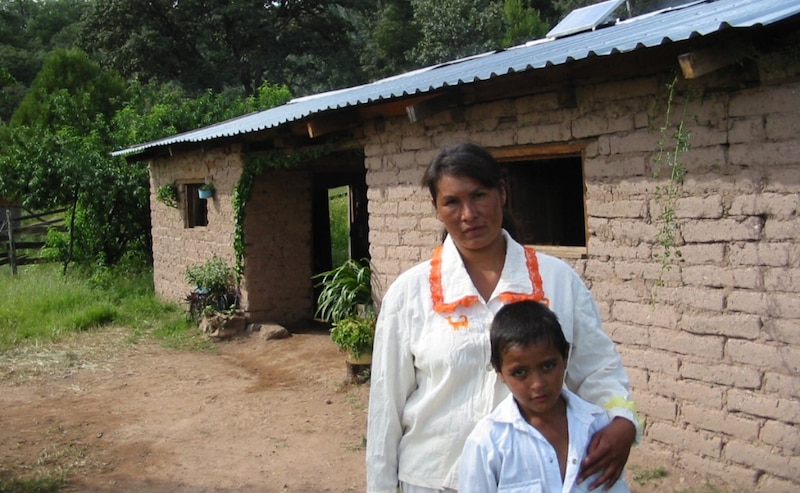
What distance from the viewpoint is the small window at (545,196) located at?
581 centimetres

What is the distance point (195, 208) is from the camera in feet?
36.5

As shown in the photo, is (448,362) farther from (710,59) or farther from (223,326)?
(223,326)

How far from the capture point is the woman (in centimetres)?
191

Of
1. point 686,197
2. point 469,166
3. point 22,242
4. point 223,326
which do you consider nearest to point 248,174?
point 223,326

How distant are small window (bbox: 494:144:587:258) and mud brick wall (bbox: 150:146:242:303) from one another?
4.26 meters

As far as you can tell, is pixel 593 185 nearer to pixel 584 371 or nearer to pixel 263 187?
pixel 584 371

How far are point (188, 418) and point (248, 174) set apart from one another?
3528 millimetres

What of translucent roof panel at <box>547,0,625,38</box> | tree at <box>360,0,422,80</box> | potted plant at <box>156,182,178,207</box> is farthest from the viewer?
tree at <box>360,0,422,80</box>

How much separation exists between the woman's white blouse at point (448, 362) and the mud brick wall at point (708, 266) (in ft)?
8.26

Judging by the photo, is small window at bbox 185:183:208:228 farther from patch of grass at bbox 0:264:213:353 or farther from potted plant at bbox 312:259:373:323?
potted plant at bbox 312:259:373:323

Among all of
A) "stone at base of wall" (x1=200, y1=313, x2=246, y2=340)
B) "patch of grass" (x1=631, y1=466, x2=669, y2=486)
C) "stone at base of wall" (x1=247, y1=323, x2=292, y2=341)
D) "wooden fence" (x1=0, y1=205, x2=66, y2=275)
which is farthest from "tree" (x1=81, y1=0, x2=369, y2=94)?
"patch of grass" (x1=631, y1=466, x2=669, y2=486)

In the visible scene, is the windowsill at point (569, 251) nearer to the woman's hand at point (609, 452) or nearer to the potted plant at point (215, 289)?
the woman's hand at point (609, 452)

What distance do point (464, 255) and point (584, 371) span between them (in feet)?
1.46

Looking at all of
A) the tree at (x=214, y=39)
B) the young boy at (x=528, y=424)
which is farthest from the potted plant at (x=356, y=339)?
the tree at (x=214, y=39)
